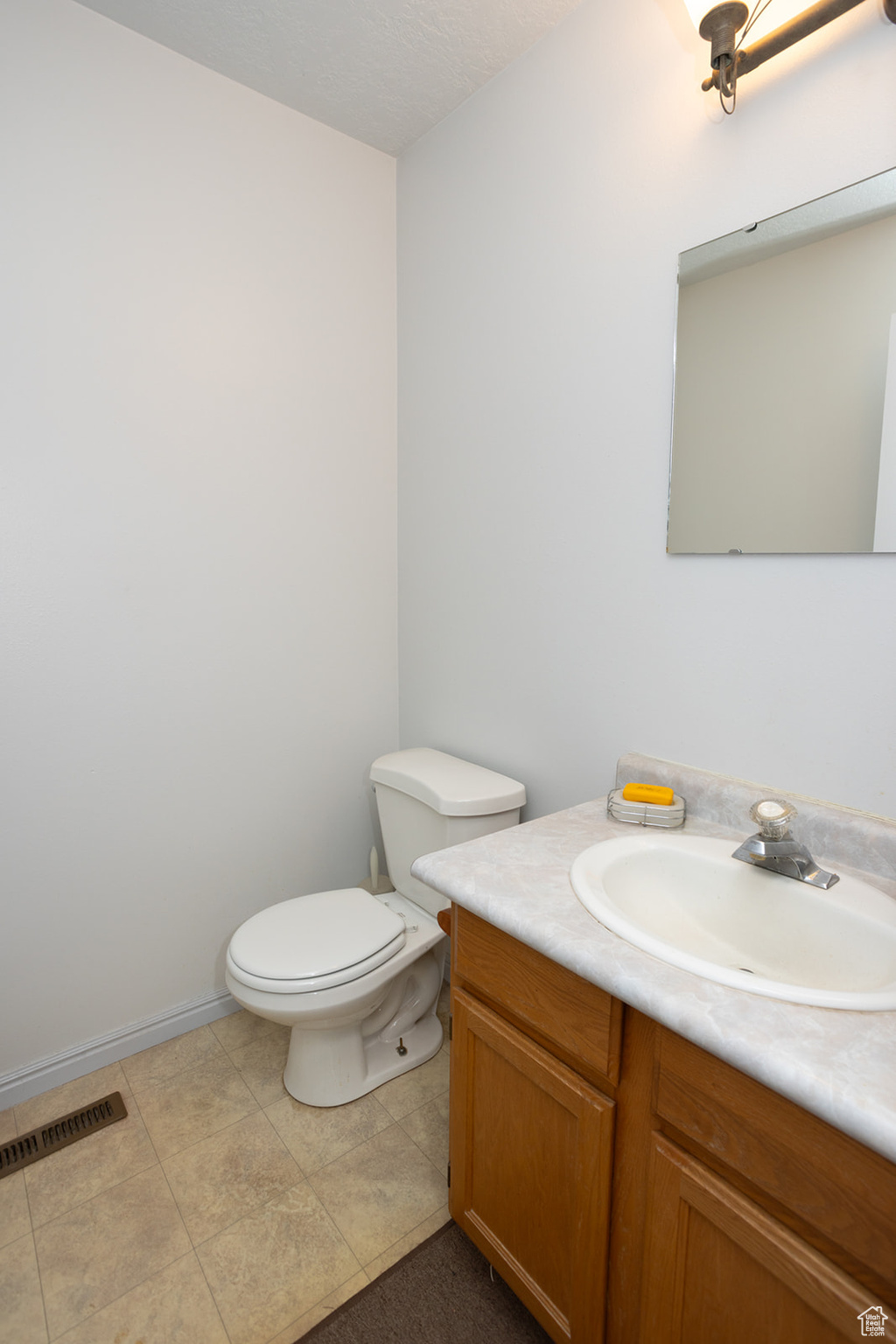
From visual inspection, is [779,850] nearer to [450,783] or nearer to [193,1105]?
[450,783]

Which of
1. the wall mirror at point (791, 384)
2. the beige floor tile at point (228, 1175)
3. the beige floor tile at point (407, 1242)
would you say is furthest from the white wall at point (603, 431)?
the beige floor tile at point (228, 1175)

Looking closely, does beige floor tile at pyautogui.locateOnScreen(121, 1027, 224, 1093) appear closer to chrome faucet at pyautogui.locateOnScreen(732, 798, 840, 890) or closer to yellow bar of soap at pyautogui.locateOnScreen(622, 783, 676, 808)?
yellow bar of soap at pyautogui.locateOnScreen(622, 783, 676, 808)

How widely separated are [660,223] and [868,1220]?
5.22 ft

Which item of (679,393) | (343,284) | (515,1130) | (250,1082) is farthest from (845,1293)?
(343,284)

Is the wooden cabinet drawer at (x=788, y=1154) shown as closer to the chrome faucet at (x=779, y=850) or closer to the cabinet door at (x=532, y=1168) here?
the cabinet door at (x=532, y=1168)

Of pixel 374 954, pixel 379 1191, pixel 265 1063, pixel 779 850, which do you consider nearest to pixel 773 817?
pixel 779 850

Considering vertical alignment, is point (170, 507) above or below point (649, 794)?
above

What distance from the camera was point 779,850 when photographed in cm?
105

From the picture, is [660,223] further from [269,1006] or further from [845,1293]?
[269,1006]

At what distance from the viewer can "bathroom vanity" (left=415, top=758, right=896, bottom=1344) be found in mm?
634

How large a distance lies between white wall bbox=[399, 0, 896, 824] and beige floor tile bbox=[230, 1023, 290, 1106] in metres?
0.97

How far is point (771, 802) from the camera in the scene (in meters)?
1.06

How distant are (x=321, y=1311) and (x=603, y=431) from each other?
180 cm

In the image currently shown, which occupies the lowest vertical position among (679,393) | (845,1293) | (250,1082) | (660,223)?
(250,1082)
